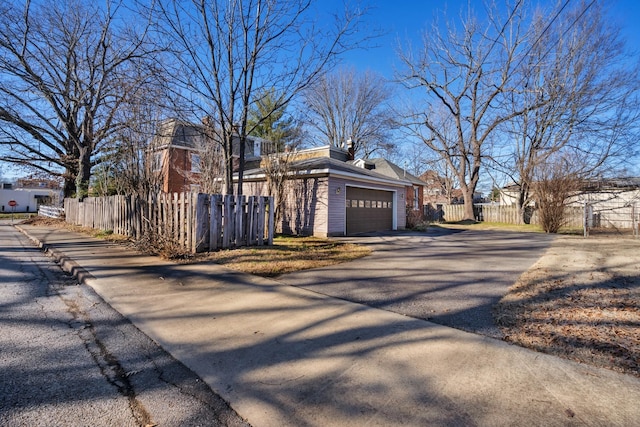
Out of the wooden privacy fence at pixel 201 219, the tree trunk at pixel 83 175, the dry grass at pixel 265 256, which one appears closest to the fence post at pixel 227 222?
the wooden privacy fence at pixel 201 219

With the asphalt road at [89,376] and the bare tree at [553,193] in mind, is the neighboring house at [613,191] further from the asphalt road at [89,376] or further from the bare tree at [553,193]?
the asphalt road at [89,376]

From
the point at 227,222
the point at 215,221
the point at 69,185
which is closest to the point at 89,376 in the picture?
the point at 215,221

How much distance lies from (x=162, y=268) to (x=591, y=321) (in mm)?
6647

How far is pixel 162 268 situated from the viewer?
629 cm

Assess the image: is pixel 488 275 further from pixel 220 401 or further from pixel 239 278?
pixel 220 401

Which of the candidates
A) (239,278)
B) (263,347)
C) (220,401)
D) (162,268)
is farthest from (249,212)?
(220,401)

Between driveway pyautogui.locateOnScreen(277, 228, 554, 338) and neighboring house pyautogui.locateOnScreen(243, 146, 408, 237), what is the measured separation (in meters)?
4.53

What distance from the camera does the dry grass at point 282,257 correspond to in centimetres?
622

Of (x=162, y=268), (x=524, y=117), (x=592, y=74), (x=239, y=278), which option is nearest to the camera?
(x=239, y=278)

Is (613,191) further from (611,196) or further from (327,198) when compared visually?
(327,198)

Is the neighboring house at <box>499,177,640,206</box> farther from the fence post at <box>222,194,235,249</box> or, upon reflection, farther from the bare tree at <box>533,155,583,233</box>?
the fence post at <box>222,194,235,249</box>

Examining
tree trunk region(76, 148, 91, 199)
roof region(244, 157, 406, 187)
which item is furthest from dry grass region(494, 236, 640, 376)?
tree trunk region(76, 148, 91, 199)

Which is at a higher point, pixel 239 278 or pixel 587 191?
pixel 587 191

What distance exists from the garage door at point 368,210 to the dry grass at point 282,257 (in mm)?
4402
